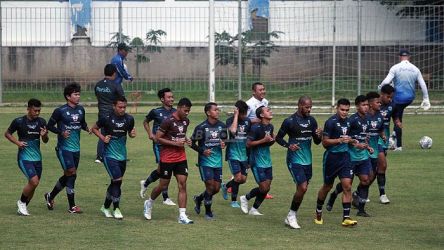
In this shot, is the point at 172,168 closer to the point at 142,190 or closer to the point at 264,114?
the point at 264,114

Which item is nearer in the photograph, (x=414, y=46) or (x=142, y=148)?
(x=142, y=148)

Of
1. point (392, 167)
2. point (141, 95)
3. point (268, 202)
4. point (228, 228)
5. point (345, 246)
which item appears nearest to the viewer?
point (345, 246)

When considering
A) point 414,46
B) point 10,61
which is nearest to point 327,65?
point 414,46

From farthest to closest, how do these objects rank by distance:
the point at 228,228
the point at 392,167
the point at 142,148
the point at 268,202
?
the point at 142,148 < the point at 392,167 < the point at 268,202 < the point at 228,228

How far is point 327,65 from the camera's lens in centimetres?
3384

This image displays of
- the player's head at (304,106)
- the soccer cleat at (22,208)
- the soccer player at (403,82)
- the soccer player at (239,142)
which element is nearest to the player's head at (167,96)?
the soccer player at (239,142)

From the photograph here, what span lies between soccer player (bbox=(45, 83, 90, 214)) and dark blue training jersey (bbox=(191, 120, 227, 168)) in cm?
190

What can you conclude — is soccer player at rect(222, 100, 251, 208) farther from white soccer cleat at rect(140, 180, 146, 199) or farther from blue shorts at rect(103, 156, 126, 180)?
blue shorts at rect(103, 156, 126, 180)

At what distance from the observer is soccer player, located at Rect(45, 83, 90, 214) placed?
15.9 meters

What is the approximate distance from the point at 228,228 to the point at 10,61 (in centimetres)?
2089

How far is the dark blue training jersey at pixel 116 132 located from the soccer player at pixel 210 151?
1032 mm

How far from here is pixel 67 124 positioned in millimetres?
16031

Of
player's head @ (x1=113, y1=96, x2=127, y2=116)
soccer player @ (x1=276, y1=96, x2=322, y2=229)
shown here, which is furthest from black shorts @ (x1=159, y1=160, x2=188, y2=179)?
soccer player @ (x1=276, y1=96, x2=322, y2=229)

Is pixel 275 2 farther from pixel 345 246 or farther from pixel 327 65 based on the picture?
pixel 345 246
